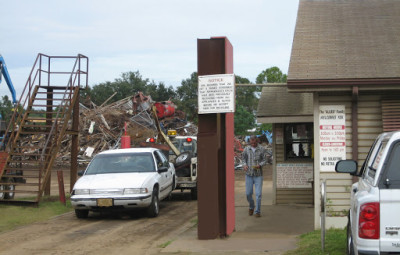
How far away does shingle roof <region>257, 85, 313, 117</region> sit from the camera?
46.8 feet

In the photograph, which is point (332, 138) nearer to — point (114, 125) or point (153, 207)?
point (153, 207)

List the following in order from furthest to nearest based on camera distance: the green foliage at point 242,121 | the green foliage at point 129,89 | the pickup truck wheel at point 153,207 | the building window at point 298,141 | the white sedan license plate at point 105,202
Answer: the green foliage at point 129,89 → the green foliage at point 242,121 → the building window at point 298,141 → the pickup truck wheel at point 153,207 → the white sedan license plate at point 105,202

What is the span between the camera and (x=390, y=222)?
482cm

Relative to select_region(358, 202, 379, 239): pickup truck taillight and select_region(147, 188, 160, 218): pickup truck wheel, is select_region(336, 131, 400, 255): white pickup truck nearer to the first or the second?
select_region(358, 202, 379, 239): pickup truck taillight

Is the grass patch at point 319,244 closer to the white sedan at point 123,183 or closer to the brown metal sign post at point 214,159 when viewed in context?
the brown metal sign post at point 214,159

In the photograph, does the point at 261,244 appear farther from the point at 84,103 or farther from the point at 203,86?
the point at 84,103

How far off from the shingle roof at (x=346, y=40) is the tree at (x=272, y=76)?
915 inches

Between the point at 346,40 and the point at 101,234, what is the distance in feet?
20.8

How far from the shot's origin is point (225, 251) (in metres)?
8.70

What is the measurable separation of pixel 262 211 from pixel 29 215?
19.2 feet

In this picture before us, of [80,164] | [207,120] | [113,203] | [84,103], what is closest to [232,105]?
[207,120]

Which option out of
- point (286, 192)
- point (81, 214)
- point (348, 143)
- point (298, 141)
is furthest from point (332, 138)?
point (81, 214)

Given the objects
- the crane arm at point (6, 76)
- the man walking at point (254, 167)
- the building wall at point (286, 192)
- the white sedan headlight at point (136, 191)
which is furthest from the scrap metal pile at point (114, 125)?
the man walking at point (254, 167)

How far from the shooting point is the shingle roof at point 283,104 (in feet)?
46.8
